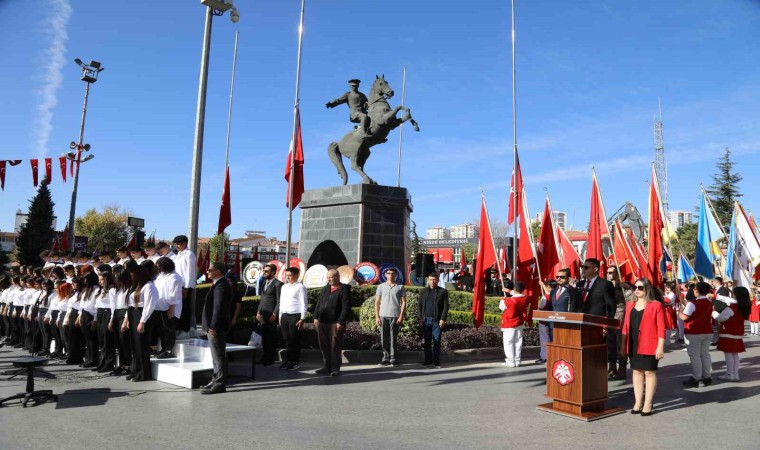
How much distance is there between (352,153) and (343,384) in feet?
35.5

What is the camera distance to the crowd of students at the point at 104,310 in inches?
318

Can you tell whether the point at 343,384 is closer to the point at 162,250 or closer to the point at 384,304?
the point at 384,304

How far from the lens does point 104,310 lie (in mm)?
9062

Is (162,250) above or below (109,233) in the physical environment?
below

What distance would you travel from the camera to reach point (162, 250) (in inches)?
375

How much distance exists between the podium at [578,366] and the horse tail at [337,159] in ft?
40.1

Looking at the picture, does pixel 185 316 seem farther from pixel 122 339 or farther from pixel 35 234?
pixel 35 234

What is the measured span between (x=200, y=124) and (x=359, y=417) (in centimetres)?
621

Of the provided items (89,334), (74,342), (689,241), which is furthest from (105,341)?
(689,241)

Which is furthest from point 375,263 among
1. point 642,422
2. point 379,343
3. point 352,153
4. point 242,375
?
point 642,422

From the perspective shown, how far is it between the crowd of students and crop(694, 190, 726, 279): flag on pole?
11.5 m

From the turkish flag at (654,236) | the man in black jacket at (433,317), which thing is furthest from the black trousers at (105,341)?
the turkish flag at (654,236)

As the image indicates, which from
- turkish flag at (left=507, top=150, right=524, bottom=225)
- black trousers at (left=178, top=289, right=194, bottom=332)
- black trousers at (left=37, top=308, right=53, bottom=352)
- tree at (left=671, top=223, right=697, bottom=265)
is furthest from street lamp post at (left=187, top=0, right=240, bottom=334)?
tree at (left=671, top=223, right=697, bottom=265)

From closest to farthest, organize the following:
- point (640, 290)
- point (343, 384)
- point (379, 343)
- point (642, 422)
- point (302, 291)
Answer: point (642, 422)
point (640, 290)
point (343, 384)
point (302, 291)
point (379, 343)
